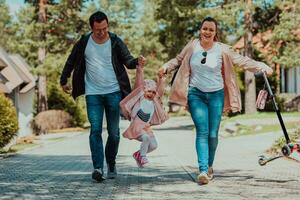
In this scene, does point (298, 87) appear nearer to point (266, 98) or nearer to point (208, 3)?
point (208, 3)

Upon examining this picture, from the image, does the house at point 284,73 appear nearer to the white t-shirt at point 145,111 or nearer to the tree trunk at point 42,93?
the tree trunk at point 42,93

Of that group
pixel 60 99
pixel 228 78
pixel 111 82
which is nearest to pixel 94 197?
pixel 111 82

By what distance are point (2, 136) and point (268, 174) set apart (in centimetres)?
939

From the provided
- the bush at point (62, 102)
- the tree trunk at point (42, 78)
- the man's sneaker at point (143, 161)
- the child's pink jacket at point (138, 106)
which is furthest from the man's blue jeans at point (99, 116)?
the bush at point (62, 102)

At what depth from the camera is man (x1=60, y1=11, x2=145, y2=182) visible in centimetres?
823

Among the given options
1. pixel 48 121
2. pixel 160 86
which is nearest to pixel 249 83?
pixel 48 121

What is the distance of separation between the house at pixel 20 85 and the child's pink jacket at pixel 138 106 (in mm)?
27926

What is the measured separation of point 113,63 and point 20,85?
117ft

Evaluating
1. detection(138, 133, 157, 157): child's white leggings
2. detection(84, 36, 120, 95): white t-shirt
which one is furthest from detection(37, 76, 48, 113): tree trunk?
detection(138, 133, 157, 157): child's white leggings

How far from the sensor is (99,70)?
8.26 metres

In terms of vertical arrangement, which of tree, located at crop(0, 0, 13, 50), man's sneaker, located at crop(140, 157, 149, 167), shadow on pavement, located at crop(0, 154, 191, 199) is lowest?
shadow on pavement, located at crop(0, 154, 191, 199)

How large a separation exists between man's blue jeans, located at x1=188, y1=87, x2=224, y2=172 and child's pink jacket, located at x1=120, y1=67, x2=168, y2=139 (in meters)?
0.43

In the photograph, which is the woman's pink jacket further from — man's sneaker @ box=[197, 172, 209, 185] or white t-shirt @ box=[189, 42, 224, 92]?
man's sneaker @ box=[197, 172, 209, 185]

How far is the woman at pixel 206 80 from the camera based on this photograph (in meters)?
8.07
